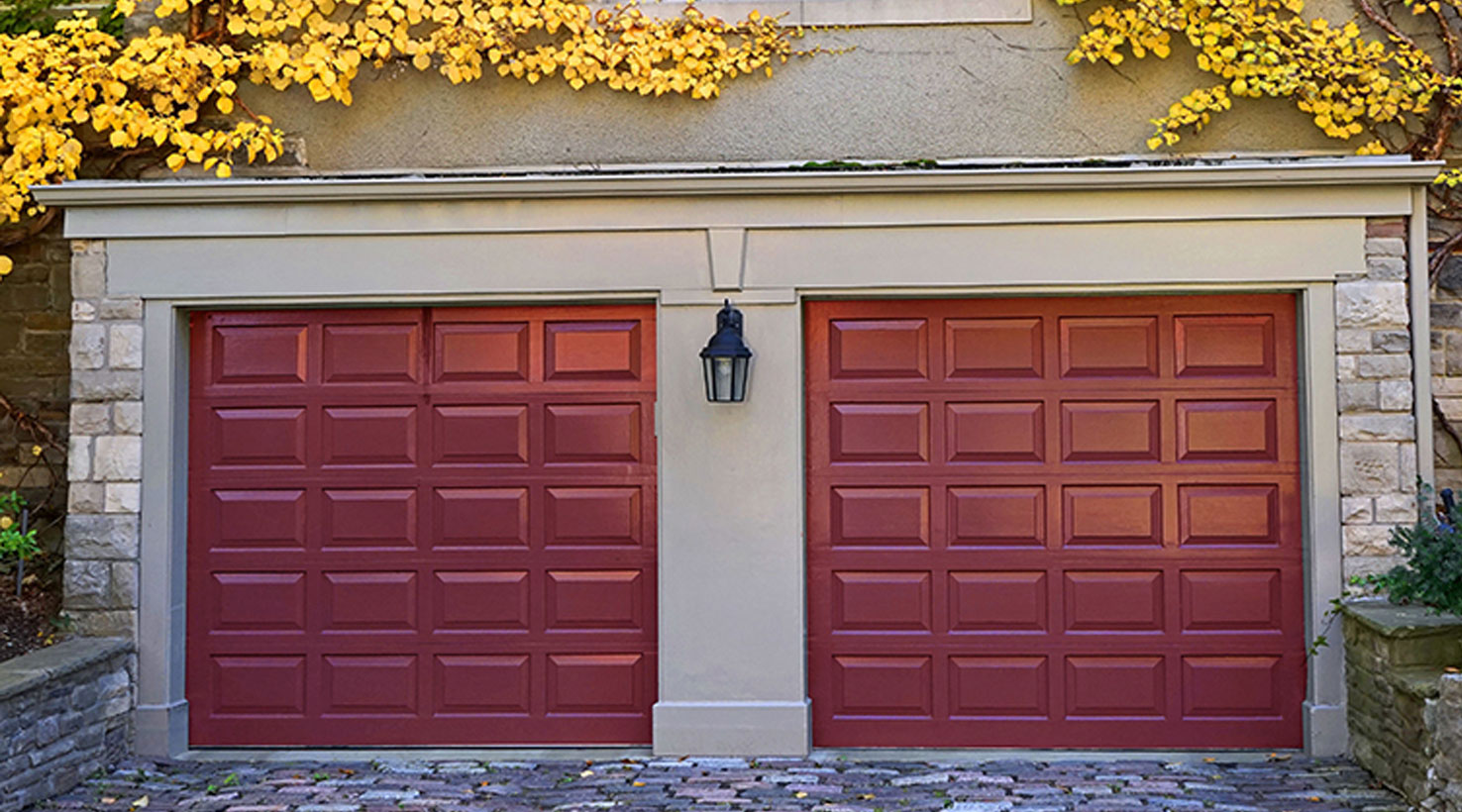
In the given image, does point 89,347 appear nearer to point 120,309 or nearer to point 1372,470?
point 120,309

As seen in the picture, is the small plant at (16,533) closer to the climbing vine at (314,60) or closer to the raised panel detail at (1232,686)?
the climbing vine at (314,60)

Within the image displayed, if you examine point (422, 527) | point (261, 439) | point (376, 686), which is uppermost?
point (261, 439)

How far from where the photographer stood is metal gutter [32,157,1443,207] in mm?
6004

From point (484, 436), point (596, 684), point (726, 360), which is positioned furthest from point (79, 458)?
point (726, 360)

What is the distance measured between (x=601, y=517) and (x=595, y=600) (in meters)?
0.40

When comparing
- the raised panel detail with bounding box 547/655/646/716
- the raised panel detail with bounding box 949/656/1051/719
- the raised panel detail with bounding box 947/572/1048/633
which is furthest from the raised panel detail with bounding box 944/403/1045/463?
the raised panel detail with bounding box 547/655/646/716

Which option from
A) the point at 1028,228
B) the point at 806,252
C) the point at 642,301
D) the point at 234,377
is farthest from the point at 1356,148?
the point at 234,377

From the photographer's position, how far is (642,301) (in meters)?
6.36

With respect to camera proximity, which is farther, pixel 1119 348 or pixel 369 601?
pixel 369 601

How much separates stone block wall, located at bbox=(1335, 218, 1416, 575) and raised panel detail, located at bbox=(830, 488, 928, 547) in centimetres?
193

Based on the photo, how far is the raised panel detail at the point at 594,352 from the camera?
6.39 metres

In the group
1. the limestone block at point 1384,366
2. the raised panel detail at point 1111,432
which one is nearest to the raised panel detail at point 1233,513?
the raised panel detail at point 1111,432

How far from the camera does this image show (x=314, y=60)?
6.34 meters

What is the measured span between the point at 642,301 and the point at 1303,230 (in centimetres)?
311
